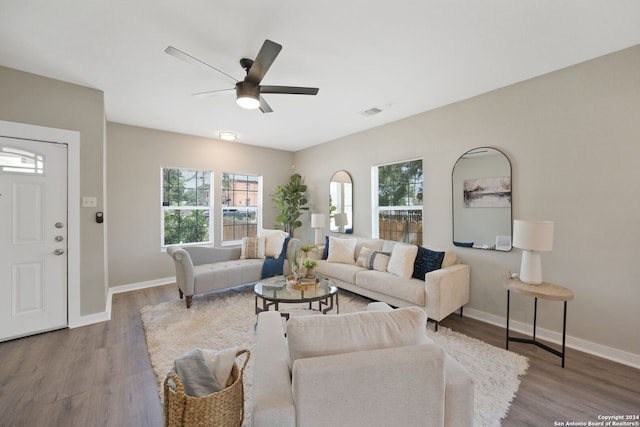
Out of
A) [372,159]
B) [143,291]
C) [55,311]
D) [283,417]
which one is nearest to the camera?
[283,417]

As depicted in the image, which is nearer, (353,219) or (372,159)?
(372,159)

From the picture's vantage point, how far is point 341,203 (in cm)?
512

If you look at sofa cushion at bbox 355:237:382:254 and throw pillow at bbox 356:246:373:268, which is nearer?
throw pillow at bbox 356:246:373:268

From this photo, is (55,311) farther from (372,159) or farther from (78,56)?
(372,159)

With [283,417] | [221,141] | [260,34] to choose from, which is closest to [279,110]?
[260,34]

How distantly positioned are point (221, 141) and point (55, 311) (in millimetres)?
3574

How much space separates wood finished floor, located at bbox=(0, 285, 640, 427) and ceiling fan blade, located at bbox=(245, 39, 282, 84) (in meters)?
2.56

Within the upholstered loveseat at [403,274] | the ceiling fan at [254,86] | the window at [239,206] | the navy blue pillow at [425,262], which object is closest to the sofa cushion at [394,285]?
the upholstered loveseat at [403,274]

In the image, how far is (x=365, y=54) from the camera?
2383 millimetres

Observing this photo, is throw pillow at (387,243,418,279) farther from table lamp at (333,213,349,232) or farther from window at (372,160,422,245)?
table lamp at (333,213,349,232)


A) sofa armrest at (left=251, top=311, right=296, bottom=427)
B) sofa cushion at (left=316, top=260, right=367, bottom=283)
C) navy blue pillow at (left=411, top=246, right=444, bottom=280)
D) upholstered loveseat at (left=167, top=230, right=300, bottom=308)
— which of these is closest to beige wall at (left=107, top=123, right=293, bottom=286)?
upholstered loveseat at (left=167, top=230, right=300, bottom=308)

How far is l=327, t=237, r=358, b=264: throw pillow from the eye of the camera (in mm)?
4146

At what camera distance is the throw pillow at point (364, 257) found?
386cm

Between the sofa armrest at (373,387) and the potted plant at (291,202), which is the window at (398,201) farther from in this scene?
the sofa armrest at (373,387)
